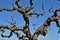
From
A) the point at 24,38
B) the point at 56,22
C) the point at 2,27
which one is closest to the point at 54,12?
the point at 56,22

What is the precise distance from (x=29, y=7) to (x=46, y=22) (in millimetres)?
2085

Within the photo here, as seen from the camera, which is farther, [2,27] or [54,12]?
[2,27]

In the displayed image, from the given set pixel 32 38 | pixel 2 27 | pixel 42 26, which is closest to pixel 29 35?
pixel 32 38

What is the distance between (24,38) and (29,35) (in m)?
0.73

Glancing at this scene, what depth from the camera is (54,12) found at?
1355 centimetres

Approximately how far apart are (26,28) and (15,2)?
7.84 ft

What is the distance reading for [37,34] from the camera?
14.0 meters

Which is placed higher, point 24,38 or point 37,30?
point 37,30

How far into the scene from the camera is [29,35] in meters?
14.4

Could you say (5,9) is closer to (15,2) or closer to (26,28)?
(15,2)

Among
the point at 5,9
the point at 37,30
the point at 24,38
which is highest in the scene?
the point at 5,9

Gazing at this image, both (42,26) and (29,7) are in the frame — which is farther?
(29,7)

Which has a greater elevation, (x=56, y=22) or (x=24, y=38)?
(x=56, y=22)

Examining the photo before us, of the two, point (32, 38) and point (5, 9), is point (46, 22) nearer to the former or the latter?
point (32, 38)
